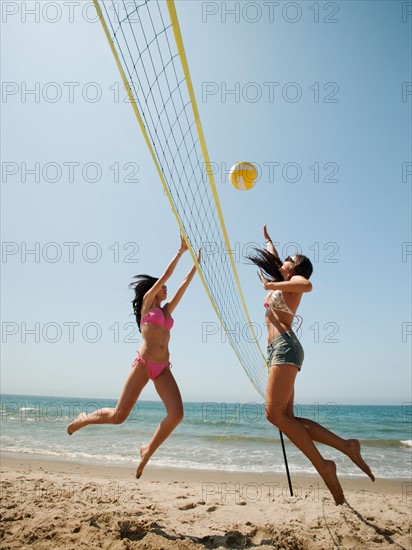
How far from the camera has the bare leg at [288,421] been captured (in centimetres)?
277

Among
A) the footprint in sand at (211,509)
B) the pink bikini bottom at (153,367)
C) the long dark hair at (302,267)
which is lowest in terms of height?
the footprint in sand at (211,509)

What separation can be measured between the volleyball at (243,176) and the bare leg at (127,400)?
79.8 inches

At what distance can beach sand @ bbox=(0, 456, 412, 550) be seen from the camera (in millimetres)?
2818

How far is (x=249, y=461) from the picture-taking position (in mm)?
8000

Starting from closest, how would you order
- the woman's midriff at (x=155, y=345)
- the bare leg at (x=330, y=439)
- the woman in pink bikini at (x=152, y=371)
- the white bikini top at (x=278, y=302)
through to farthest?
1. the bare leg at (x=330, y=439)
2. the white bikini top at (x=278, y=302)
3. the woman in pink bikini at (x=152, y=371)
4. the woman's midriff at (x=155, y=345)

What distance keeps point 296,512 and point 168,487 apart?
6.77ft

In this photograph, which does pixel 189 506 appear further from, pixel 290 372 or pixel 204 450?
pixel 204 450

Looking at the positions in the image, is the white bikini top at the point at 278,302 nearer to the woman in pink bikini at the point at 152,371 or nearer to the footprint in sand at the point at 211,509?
the woman in pink bikini at the point at 152,371

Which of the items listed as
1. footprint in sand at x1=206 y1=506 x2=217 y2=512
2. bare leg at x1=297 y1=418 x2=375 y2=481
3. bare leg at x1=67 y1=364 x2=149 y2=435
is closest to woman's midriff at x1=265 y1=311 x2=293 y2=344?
bare leg at x1=297 y1=418 x2=375 y2=481

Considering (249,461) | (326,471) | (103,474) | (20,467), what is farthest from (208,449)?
(326,471)

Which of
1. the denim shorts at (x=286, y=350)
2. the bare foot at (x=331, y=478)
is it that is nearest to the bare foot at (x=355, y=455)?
the bare foot at (x=331, y=478)

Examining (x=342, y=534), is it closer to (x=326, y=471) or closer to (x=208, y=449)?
(x=326, y=471)

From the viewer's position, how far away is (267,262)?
3336 millimetres

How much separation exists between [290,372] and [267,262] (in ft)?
3.18
